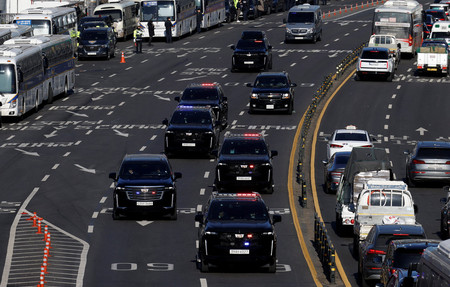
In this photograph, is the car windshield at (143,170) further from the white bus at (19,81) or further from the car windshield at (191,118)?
the white bus at (19,81)

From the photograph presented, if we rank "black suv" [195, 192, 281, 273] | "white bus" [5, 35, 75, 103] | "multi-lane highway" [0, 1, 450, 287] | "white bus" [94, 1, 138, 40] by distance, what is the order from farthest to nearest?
"white bus" [94, 1, 138, 40]
"white bus" [5, 35, 75, 103]
"multi-lane highway" [0, 1, 450, 287]
"black suv" [195, 192, 281, 273]

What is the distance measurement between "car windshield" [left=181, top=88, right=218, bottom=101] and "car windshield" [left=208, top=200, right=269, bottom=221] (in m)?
23.3

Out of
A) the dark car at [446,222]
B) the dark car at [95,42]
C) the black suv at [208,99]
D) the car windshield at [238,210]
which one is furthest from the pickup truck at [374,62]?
the car windshield at [238,210]

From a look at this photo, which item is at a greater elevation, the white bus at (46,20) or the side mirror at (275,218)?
the side mirror at (275,218)

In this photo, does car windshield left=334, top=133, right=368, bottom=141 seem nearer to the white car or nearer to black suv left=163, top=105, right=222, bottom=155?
the white car

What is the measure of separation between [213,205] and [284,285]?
3073 millimetres

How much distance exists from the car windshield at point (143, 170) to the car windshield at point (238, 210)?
251 inches

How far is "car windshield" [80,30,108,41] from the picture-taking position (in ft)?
259

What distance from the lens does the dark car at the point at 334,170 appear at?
4134 cm

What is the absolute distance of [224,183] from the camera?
133ft

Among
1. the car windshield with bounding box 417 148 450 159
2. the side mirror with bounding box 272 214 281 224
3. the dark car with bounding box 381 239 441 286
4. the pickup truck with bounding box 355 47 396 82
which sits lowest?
the pickup truck with bounding box 355 47 396 82

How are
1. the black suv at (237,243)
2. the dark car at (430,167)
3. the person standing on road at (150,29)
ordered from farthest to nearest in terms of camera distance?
the person standing on road at (150,29)
the dark car at (430,167)
the black suv at (237,243)

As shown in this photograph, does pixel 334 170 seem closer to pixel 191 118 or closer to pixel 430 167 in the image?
pixel 430 167

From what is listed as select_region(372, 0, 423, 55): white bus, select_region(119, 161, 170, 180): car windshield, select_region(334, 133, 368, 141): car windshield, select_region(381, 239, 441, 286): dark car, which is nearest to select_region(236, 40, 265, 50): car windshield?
select_region(372, 0, 423, 55): white bus
